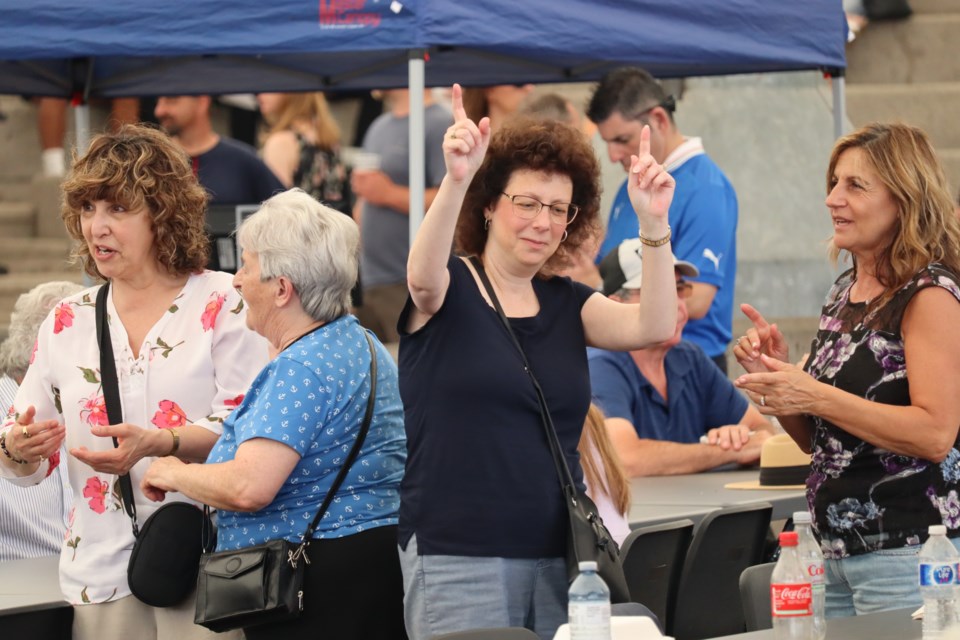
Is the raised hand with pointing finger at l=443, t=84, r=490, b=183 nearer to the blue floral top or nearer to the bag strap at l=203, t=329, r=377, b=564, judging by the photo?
the bag strap at l=203, t=329, r=377, b=564

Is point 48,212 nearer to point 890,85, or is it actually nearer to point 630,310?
point 890,85

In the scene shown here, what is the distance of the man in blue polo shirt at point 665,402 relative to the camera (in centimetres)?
536

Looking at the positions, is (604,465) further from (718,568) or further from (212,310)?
(212,310)

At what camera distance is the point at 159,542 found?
3.51 meters

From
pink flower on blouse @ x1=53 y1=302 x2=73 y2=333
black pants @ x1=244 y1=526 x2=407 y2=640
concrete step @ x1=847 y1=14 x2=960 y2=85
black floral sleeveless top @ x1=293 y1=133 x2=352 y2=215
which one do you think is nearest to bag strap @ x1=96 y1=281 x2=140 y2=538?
pink flower on blouse @ x1=53 y1=302 x2=73 y2=333

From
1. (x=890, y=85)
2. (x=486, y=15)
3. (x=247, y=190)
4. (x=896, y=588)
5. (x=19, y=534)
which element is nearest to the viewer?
(x=896, y=588)

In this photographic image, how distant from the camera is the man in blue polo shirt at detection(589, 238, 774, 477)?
5359 mm

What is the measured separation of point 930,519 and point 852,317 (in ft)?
1.59

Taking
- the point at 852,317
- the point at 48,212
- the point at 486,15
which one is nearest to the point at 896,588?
the point at 852,317

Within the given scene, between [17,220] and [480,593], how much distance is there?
7227mm

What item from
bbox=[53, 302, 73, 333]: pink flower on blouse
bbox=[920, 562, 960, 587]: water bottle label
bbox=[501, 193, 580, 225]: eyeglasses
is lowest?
bbox=[920, 562, 960, 587]: water bottle label

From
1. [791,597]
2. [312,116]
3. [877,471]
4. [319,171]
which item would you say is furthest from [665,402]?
[312,116]

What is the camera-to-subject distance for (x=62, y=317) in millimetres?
3732

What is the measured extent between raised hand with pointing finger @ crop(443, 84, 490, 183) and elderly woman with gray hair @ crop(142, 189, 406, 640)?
0.52m
